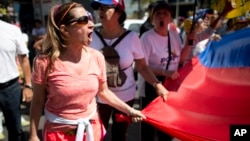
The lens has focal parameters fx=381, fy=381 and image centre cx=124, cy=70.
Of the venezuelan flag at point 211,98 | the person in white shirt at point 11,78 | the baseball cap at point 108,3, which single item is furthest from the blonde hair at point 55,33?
the person in white shirt at point 11,78

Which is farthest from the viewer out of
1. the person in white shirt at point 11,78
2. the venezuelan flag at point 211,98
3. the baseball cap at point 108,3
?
the person in white shirt at point 11,78

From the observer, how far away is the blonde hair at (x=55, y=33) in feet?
7.66

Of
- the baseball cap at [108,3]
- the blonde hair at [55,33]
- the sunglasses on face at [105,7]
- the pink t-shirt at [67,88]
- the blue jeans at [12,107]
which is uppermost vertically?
the baseball cap at [108,3]

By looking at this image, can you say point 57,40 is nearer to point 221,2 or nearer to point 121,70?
point 121,70

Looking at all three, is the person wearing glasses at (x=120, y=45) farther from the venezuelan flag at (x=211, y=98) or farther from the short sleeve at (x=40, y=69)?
the short sleeve at (x=40, y=69)

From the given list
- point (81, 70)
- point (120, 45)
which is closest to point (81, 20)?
point (81, 70)

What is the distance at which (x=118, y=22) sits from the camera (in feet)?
10.8

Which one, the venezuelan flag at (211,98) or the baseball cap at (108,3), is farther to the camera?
the baseball cap at (108,3)

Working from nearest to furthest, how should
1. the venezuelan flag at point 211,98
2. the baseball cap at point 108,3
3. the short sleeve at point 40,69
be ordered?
the short sleeve at point 40,69 → the venezuelan flag at point 211,98 → the baseball cap at point 108,3

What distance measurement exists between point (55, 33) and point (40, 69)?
24 centimetres

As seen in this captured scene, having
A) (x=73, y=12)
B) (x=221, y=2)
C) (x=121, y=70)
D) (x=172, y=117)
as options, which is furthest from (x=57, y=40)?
(x=221, y=2)

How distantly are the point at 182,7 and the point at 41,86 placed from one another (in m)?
49.1

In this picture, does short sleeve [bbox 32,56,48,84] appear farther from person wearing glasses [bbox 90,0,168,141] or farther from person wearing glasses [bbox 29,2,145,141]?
person wearing glasses [bbox 90,0,168,141]

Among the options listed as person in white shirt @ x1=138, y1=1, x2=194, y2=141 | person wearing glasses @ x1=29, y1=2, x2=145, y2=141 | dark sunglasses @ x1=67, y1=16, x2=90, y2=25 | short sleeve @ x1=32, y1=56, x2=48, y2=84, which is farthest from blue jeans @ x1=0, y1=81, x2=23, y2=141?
dark sunglasses @ x1=67, y1=16, x2=90, y2=25
